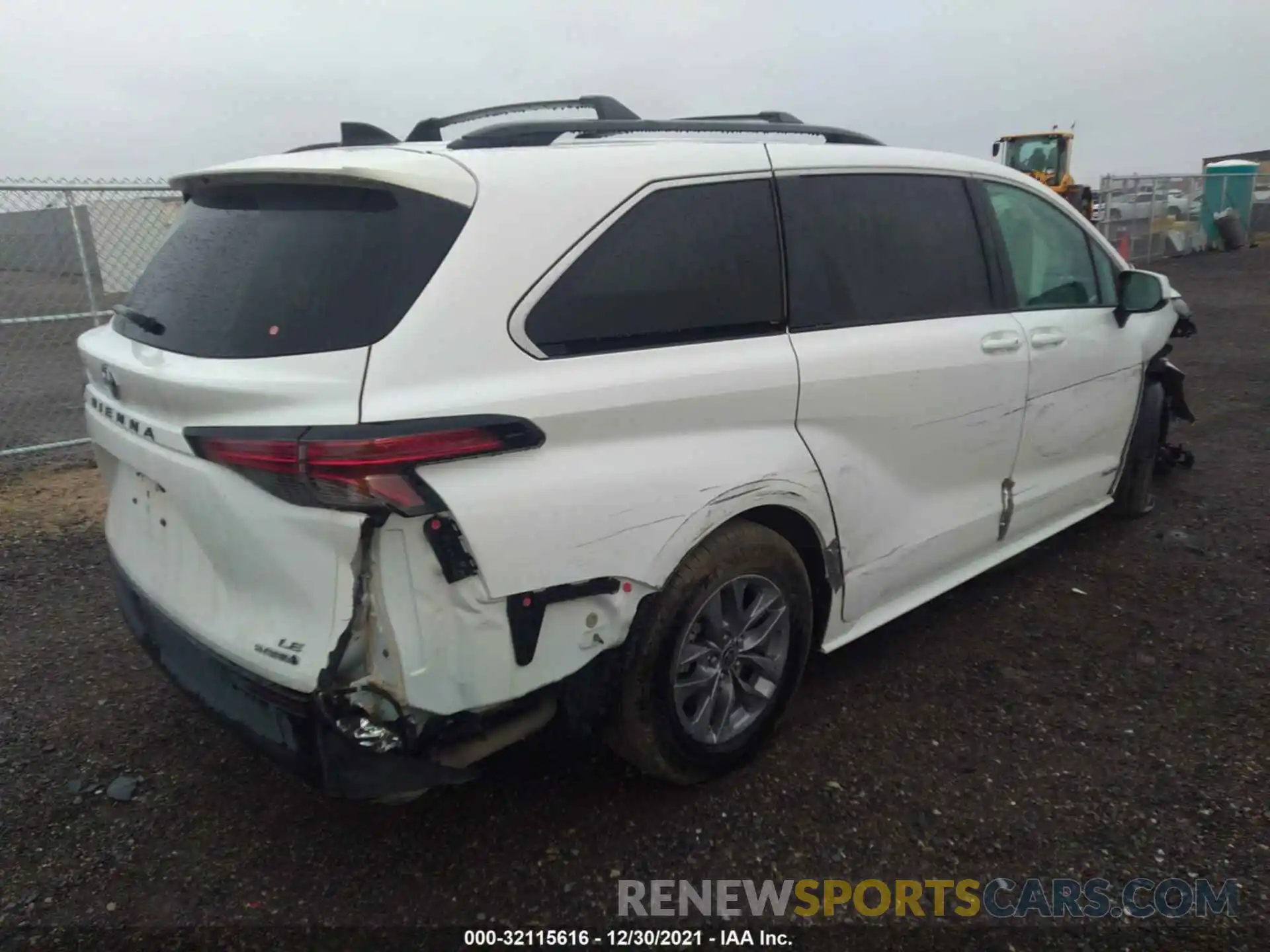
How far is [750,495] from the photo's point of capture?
2.50 meters

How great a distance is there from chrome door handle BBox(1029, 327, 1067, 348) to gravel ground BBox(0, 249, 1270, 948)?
1143 mm

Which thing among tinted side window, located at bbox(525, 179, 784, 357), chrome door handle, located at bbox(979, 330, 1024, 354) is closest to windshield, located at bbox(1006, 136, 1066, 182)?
chrome door handle, located at bbox(979, 330, 1024, 354)

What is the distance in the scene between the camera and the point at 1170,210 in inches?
827

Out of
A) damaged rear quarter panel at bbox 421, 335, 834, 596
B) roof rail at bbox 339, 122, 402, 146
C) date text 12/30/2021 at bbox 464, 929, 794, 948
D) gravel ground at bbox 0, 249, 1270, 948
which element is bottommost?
date text 12/30/2021 at bbox 464, 929, 794, 948

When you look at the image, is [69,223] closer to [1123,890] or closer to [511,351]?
[511,351]

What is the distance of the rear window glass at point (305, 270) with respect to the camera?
79.8 inches

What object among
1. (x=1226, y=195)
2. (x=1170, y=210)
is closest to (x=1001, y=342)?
(x=1170, y=210)

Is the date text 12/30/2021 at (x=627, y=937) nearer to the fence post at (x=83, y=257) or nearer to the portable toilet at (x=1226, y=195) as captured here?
the fence post at (x=83, y=257)

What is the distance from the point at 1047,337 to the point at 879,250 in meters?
1.03

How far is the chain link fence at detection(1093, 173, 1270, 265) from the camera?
19.6 metres

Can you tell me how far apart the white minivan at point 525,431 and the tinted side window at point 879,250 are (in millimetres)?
13

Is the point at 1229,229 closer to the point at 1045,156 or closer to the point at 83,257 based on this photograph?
the point at 1045,156

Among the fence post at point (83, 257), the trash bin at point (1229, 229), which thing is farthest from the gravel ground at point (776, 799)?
the trash bin at point (1229, 229)

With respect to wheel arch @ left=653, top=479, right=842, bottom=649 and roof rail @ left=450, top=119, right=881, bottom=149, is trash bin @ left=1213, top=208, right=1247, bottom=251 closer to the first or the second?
roof rail @ left=450, top=119, right=881, bottom=149
